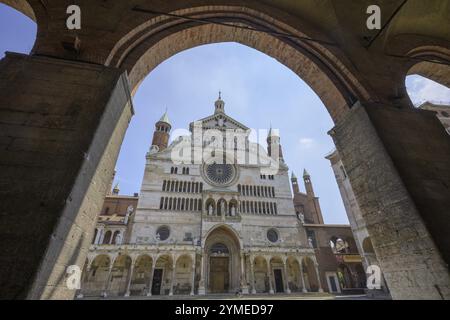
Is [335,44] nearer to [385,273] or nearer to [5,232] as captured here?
[385,273]

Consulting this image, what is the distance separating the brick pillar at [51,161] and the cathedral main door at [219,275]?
19788 mm

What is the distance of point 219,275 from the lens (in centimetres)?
2041

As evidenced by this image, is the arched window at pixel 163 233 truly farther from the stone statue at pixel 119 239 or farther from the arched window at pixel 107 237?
the arched window at pixel 107 237

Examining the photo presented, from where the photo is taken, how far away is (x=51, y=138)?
2791mm

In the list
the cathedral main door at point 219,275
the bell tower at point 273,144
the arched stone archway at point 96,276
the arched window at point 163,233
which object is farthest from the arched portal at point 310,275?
the arched stone archway at point 96,276

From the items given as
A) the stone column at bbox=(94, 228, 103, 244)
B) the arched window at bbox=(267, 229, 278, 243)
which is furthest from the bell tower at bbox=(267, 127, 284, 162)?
the stone column at bbox=(94, 228, 103, 244)

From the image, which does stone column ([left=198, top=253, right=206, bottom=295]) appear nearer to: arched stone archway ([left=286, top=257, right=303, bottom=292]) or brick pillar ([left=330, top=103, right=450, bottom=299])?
arched stone archway ([left=286, top=257, right=303, bottom=292])

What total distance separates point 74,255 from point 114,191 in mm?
40906

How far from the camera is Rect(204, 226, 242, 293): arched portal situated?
20.0m

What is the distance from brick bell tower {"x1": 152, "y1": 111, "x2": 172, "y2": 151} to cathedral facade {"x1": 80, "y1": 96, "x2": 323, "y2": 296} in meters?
2.56

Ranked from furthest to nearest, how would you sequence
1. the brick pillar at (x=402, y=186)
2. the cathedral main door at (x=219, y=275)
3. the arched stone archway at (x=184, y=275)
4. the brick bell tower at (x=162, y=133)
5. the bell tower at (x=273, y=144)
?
the bell tower at (x=273, y=144) → the brick bell tower at (x=162, y=133) → the cathedral main door at (x=219, y=275) → the arched stone archway at (x=184, y=275) → the brick pillar at (x=402, y=186)

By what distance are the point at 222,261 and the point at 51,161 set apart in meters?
21.0

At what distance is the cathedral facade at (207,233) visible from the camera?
19.0m
